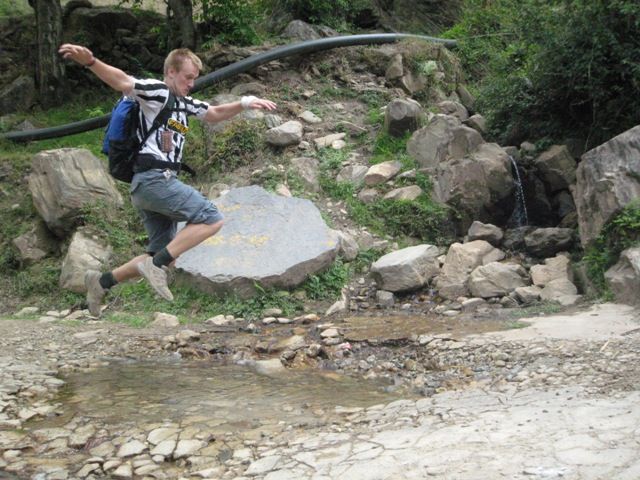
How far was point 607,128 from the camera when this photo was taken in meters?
8.79

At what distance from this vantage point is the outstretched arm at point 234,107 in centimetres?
544

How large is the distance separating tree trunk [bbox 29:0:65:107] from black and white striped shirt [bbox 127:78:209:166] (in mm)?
8283

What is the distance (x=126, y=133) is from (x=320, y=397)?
7.16 feet

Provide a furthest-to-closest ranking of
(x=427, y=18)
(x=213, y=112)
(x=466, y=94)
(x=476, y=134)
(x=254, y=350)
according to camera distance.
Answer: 1. (x=427, y=18)
2. (x=466, y=94)
3. (x=476, y=134)
4. (x=254, y=350)
5. (x=213, y=112)

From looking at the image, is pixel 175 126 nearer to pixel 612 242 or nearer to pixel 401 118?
pixel 612 242

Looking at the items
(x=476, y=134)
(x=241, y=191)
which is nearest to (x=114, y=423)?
(x=241, y=191)

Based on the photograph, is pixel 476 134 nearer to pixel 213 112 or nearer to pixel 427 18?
pixel 213 112

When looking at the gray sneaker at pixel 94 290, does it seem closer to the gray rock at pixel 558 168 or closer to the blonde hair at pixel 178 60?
the blonde hair at pixel 178 60

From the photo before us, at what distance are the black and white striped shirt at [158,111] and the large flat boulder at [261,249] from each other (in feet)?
8.52

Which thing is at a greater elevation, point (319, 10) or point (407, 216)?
point (319, 10)

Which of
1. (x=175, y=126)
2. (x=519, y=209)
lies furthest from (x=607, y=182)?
(x=175, y=126)

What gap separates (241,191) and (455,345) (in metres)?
3.80

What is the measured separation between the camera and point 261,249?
7.96m

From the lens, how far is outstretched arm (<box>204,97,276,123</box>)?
544 cm
